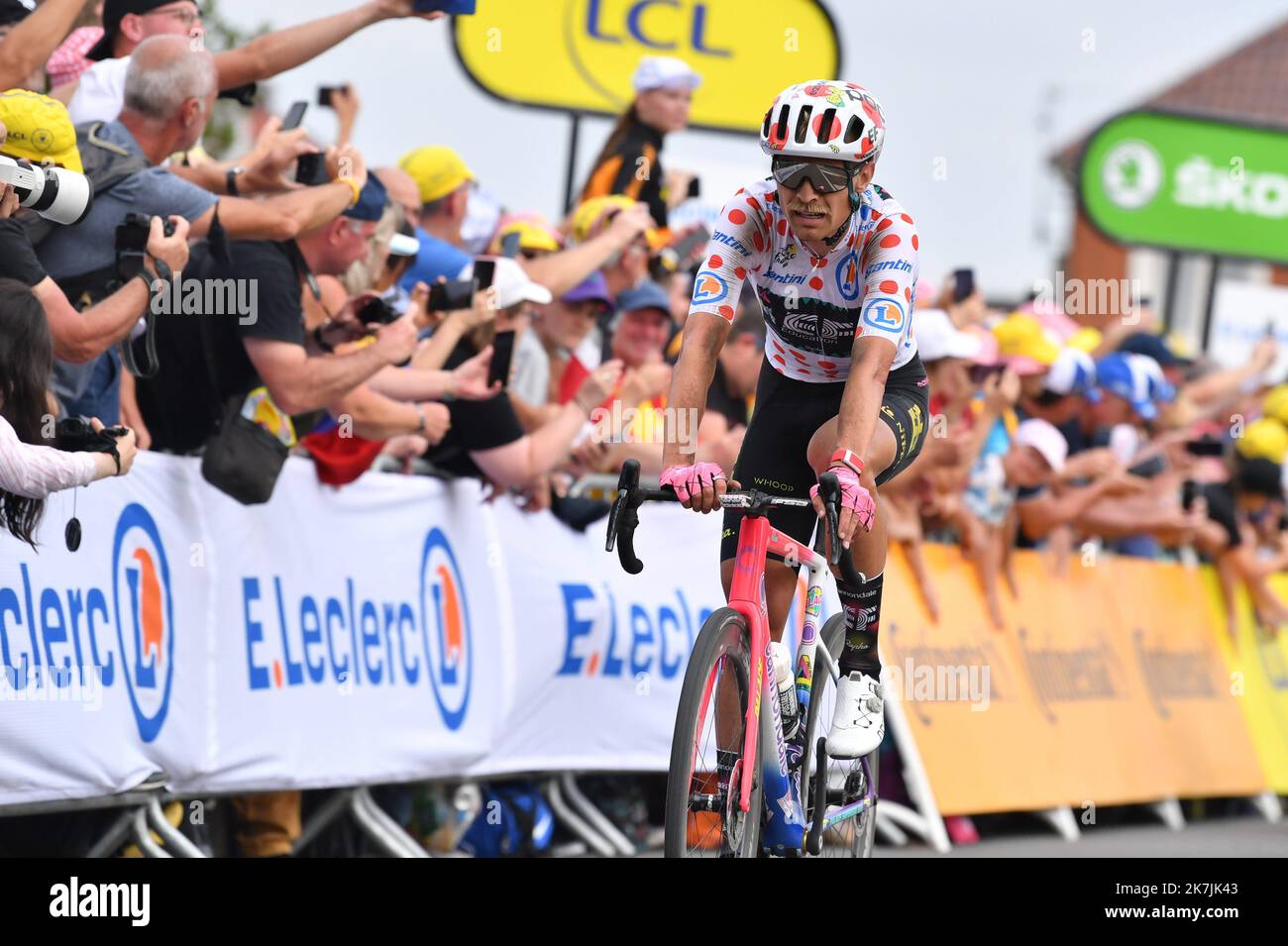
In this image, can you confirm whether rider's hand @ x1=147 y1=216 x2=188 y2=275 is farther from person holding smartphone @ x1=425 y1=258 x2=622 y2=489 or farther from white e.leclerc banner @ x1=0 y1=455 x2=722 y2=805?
person holding smartphone @ x1=425 y1=258 x2=622 y2=489

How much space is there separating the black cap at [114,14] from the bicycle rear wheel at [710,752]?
3596 mm

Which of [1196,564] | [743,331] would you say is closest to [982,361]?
[743,331]

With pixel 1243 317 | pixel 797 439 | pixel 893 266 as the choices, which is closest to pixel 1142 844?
pixel 797 439

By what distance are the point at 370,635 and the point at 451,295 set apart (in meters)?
Result: 1.43

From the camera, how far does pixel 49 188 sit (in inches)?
233

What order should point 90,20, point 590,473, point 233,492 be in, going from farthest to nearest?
point 590,473
point 90,20
point 233,492

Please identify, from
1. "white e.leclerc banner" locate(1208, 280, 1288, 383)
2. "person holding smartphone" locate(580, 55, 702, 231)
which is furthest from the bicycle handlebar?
"white e.leclerc banner" locate(1208, 280, 1288, 383)

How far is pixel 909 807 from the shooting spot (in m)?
11.0

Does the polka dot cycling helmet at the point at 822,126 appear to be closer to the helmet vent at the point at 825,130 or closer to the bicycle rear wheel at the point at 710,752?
the helmet vent at the point at 825,130

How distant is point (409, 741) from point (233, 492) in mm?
1548

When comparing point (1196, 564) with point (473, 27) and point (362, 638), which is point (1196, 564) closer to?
point (473, 27)

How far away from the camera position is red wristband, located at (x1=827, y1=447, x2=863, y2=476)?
19.5 feet

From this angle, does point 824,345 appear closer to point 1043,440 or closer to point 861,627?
point 861,627

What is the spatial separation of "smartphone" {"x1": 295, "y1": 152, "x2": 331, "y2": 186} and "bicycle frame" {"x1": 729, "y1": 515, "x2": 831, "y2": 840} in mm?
2466
